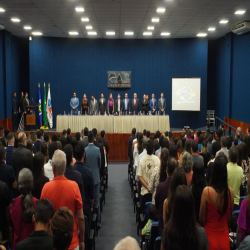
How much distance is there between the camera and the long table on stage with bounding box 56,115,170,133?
14492 mm

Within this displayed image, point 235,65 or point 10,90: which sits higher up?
point 235,65

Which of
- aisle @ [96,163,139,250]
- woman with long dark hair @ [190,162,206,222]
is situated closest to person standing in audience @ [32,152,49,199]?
woman with long dark hair @ [190,162,206,222]

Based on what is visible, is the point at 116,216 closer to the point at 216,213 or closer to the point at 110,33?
the point at 216,213

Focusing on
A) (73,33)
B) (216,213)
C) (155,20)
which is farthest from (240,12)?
(216,213)

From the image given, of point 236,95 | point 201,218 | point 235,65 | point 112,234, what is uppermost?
point 235,65

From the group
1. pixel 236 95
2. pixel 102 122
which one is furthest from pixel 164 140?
pixel 236 95

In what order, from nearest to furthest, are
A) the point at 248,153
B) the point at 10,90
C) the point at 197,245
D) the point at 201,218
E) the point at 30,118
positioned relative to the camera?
the point at 197,245
the point at 201,218
the point at 248,153
the point at 30,118
the point at 10,90

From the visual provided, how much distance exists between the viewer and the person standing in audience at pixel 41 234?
2.38 m

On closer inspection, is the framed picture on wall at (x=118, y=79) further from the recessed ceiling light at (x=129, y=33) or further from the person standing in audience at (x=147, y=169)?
the person standing in audience at (x=147, y=169)

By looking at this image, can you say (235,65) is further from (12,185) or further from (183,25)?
(12,185)

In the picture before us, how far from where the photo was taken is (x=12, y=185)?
13.9 ft

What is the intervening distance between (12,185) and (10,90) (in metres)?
13.7

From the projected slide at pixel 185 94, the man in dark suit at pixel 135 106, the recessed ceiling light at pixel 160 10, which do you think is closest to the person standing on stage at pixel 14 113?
the man in dark suit at pixel 135 106

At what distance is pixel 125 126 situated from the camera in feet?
47.6
